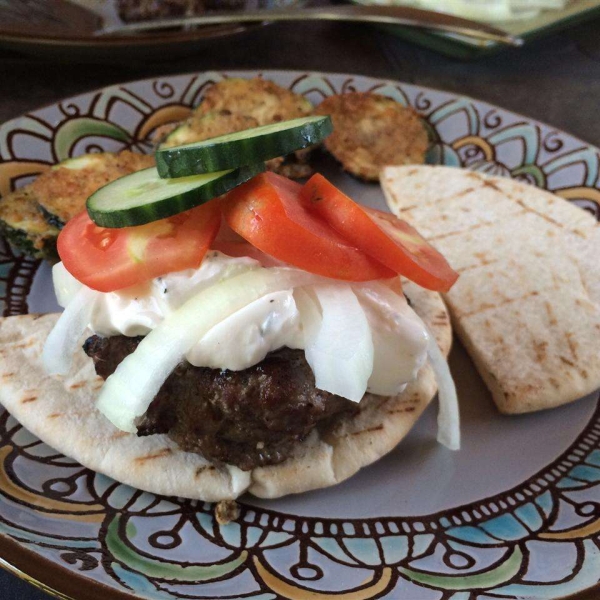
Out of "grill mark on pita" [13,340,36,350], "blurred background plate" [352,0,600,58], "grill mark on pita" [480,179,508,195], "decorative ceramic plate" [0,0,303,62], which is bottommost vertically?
"grill mark on pita" [13,340,36,350]

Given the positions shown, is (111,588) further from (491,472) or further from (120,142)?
(120,142)

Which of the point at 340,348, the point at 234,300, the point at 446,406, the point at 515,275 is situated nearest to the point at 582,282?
the point at 515,275

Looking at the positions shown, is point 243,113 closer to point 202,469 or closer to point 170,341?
point 170,341

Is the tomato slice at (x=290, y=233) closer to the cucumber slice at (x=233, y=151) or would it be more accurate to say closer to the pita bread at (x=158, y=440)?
the cucumber slice at (x=233, y=151)

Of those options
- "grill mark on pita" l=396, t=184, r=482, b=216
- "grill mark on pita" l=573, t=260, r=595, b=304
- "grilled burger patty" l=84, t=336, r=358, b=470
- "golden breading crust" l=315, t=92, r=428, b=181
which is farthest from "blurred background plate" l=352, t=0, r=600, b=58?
"grilled burger patty" l=84, t=336, r=358, b=470

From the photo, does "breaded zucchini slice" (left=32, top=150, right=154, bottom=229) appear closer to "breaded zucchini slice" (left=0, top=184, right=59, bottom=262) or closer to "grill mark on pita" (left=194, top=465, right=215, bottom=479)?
"breaded zucchini slice" (left=0, top=184, right=59, bottom=262)
